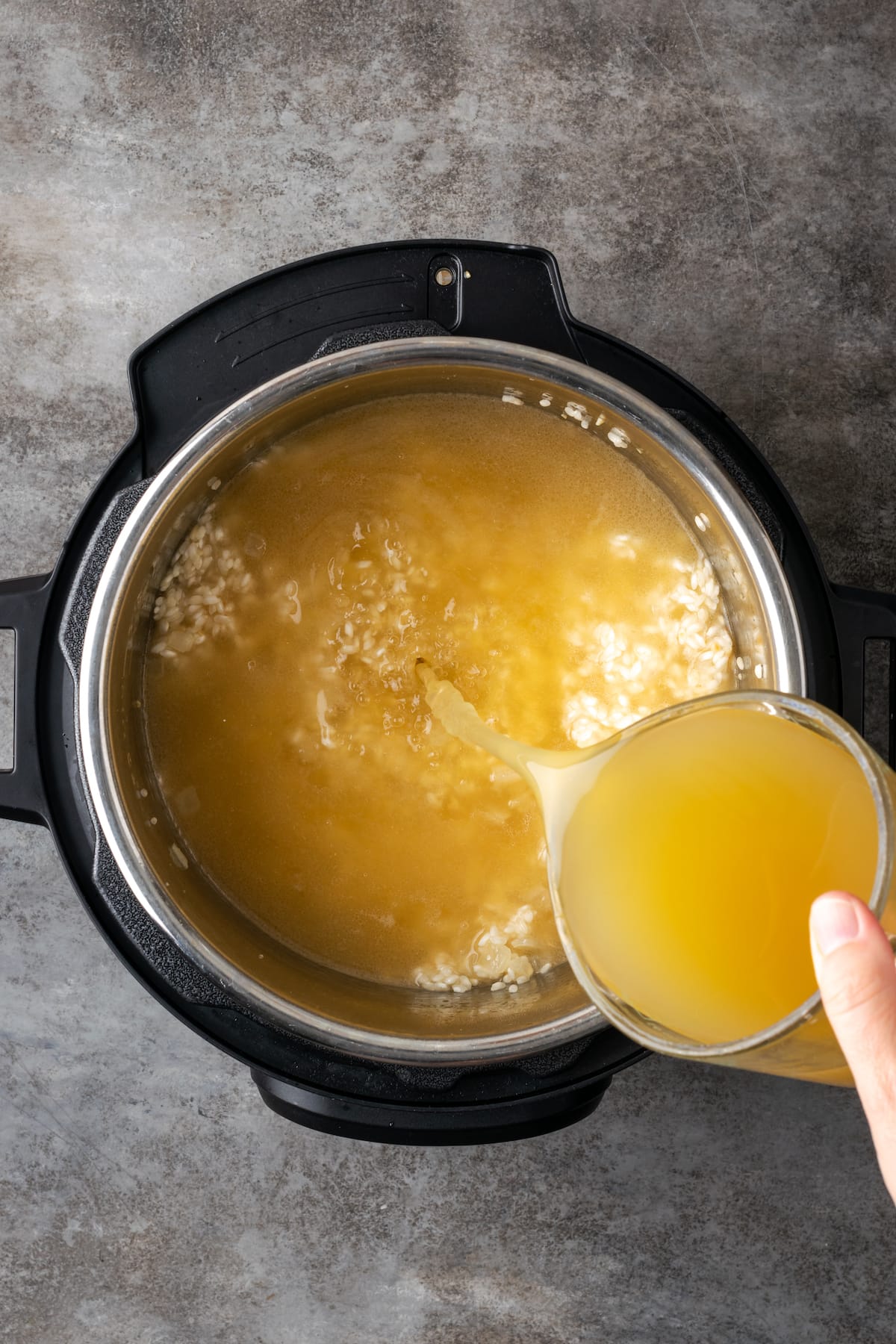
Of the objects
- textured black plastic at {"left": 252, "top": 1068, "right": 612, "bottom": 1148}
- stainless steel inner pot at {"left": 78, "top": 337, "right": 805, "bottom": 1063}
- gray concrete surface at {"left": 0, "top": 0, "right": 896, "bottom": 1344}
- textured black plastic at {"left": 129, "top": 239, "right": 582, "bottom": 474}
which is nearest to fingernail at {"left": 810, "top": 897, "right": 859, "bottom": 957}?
stainless steel inner pot at {"left": 78, "top": 337, "right": 805, "bottom": 1063}

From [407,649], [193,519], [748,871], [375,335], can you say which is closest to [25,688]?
[193,519]

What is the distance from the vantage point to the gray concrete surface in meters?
1.21

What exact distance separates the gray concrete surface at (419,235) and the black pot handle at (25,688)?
230 millimetres

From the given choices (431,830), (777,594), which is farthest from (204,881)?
(777,594)

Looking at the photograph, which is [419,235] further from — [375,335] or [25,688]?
[25,688]

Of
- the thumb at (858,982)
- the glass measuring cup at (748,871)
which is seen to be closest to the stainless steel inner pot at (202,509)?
the glass measuring cup at (748,871)

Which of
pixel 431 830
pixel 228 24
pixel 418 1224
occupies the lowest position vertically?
pixel 418 1224

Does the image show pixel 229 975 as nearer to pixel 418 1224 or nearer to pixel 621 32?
pixel 418 1224

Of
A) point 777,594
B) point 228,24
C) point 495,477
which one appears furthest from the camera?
point 228,24

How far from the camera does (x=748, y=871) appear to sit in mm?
690

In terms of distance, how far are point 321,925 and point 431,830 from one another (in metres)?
0.15

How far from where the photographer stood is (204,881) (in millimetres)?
1058

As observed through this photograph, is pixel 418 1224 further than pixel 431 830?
Yes

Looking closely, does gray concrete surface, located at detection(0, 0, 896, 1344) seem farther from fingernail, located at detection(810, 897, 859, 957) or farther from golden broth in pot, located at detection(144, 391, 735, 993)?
fingernail, located at detection(810, 897, 859, 957)
